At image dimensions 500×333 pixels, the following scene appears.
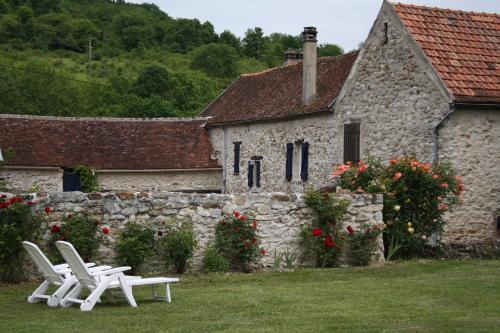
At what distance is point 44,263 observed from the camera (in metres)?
10.9

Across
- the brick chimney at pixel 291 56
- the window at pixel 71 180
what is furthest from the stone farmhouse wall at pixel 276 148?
the window at pixel 71 180

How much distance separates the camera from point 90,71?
2990 inches

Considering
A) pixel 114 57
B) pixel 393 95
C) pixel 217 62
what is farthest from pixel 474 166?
pixel 114 57

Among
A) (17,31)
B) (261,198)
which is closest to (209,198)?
(261,198)

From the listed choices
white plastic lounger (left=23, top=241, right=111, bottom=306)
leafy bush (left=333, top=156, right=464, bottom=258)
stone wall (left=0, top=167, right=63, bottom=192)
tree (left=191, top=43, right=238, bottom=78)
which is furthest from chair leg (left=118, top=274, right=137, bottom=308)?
tree (left=191, top=43, right=238, bottom=78)

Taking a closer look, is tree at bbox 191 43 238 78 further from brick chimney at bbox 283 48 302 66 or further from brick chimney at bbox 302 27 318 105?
brick chimney at bbox 302 27 318 105

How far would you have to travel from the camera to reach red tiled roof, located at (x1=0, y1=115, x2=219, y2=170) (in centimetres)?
Answer: 3444

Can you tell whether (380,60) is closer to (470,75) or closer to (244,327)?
(470,75)

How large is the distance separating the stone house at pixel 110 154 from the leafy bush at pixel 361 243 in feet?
67.0

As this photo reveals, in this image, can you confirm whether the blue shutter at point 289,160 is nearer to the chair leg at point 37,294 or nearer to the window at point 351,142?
the window at point 351,142

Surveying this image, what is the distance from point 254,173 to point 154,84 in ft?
82.6

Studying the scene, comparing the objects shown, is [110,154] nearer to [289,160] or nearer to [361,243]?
[289,160]

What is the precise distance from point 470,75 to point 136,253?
36.0 feet

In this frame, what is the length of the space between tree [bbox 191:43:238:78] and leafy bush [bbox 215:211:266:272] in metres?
59.0
